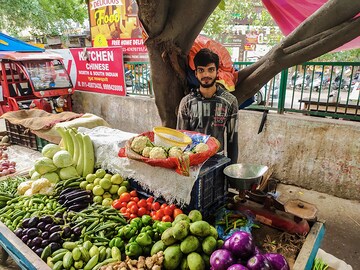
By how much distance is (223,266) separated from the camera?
1.66 m

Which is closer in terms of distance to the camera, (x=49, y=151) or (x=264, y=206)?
(x=264, y=206)

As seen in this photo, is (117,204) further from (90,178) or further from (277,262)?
(277,262)

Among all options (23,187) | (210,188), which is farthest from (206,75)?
(23,187)

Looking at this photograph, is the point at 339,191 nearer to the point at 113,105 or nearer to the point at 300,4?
the point at 300,4

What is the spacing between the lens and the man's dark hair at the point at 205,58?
104 inches

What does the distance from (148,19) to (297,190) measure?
3922 millimetres

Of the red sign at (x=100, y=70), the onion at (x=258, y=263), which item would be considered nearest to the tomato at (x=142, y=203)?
the onion at (x=258, y=263)

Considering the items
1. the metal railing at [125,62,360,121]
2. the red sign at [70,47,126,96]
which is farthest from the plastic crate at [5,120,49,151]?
the metal railing at [125,62,360,121]

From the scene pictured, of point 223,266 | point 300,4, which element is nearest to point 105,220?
point 223,266

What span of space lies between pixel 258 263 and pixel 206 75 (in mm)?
1799

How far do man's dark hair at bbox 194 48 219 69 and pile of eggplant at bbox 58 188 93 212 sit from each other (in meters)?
1.78

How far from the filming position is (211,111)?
2965 millimetres

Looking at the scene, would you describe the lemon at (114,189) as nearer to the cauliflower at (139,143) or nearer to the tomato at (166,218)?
the cauliflower at (139,143)

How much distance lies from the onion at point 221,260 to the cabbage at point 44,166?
235cm
